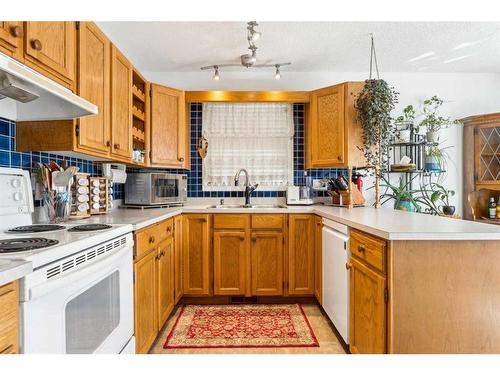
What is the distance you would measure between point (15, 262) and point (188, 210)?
2048mm

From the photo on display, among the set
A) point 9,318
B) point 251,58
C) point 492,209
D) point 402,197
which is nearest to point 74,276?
point 9,318

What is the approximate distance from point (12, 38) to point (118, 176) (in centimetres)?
149

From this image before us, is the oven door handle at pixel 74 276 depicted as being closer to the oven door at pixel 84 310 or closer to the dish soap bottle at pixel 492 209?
the oven door at pixel 84 310

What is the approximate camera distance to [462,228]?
1.44 meters

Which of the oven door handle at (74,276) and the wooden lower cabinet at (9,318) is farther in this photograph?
the oven door handle at (74,276)

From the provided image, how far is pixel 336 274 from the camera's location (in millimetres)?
2180

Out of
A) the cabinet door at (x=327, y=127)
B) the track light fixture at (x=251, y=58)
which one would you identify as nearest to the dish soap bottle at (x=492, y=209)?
the cabinet door at (x=327, y=127)

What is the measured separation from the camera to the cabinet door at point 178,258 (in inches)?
104

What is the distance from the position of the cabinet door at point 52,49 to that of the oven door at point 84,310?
2.96 feet

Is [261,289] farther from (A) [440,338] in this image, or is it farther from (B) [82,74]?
(B) [82,74]

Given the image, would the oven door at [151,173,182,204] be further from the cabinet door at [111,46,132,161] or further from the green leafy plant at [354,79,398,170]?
the green leafy plant at [354,79,398,170]

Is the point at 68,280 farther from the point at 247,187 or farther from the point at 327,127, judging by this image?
the point at 327,127

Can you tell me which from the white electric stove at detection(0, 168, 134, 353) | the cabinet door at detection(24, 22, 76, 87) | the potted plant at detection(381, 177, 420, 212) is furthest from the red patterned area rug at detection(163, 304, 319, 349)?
the cabinet door at detection(24, 22, 76, 87)

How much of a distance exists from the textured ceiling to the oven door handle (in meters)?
1.94
